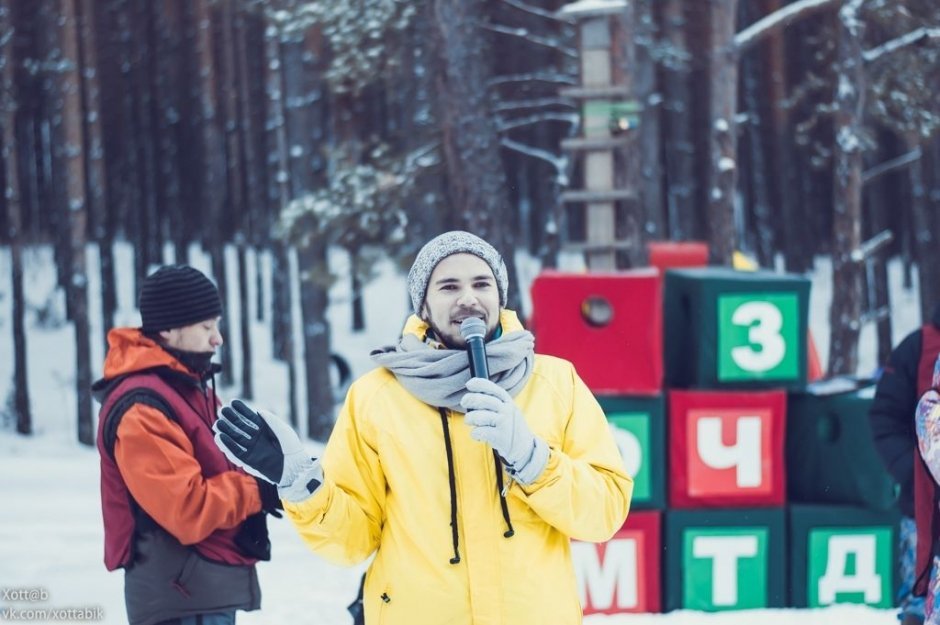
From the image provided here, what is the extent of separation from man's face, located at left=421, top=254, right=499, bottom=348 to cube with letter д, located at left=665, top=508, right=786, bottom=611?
152 inches

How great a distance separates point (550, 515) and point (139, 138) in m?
24.1

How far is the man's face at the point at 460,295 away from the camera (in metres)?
2.39

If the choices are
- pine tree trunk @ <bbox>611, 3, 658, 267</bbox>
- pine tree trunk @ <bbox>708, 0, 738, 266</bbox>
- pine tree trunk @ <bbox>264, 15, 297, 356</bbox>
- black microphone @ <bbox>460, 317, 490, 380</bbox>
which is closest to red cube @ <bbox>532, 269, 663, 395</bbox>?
black microphone @ <bbox>460, 317, 490, 380</bbox>

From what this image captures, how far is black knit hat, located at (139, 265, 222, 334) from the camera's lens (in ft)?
11.3

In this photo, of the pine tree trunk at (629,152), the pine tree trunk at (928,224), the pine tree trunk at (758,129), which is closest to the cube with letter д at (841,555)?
the pine tree trunk at (629,152)

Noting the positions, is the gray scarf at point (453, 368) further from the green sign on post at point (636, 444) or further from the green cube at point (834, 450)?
the green cube at point (834, 450)

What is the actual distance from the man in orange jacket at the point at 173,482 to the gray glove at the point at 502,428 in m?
1.37

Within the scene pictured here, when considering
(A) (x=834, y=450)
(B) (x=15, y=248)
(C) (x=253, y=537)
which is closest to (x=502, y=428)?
(C) (x=253, y=537)

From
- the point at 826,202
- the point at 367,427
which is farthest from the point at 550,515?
the point at 826,202

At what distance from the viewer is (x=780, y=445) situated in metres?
6.00

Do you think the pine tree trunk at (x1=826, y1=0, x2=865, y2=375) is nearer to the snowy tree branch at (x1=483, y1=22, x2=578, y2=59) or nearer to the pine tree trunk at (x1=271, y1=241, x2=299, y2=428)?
the snowy tree branch at (x1=483, y1=22, x2=578, y2=59)

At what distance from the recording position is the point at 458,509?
2324 mm

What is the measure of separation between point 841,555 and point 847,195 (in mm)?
8776

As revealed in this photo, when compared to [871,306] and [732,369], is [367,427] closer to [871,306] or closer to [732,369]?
[732,369]
